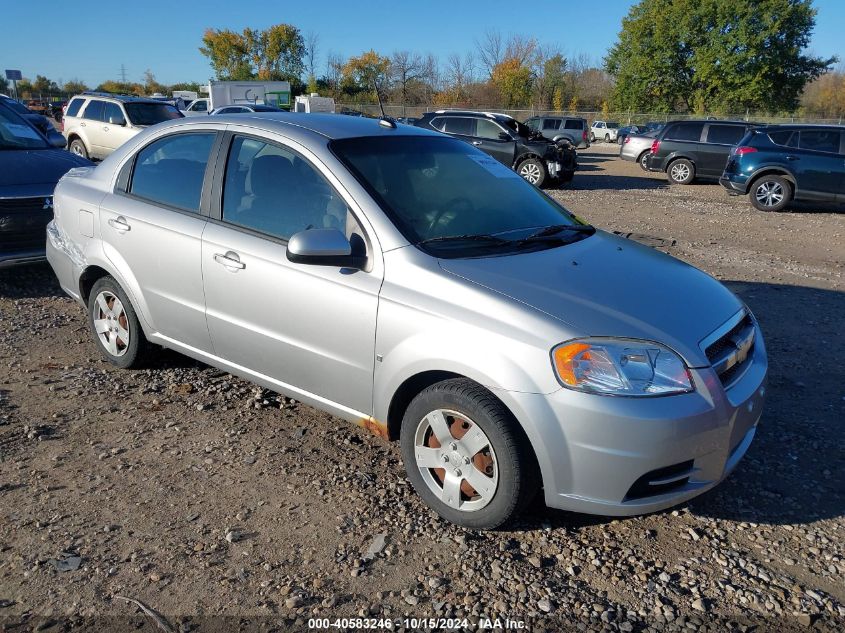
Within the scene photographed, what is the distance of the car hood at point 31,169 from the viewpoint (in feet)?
21.1

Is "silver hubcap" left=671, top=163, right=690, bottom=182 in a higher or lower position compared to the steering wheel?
lower

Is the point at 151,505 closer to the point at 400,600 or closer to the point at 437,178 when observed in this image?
the point at 400,600

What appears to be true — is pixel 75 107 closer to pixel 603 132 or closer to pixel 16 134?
pixel 16 134

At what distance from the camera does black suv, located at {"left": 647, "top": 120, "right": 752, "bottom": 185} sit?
1739 centimetres

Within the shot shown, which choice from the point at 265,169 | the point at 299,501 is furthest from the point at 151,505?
the point at 265,169

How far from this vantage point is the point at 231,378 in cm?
460

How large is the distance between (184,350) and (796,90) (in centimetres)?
5873

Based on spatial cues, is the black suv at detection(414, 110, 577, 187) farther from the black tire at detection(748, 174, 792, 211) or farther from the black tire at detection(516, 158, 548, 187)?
the black tire at detection(748, 174, 792, 211)

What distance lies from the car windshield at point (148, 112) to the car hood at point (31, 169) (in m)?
8.11

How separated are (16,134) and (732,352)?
7672 millimetres

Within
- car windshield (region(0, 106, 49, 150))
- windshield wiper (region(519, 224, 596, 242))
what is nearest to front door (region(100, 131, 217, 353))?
windshield wiper (region(519, 224, 596, 242))

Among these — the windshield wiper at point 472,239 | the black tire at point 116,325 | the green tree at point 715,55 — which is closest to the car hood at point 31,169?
the black tire at point 116,325

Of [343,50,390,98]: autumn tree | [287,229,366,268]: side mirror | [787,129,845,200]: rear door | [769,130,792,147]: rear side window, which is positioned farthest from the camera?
[343,50,390,98]: autumn tree

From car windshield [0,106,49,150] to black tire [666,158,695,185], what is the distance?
15.2 meters
